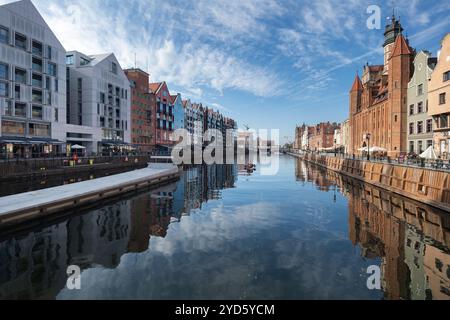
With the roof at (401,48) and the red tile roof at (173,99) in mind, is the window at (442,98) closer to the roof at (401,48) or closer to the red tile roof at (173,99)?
the roof at (401,48)

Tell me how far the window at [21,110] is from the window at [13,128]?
1590mm

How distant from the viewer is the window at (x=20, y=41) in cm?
5199

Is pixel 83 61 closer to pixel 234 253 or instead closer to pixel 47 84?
pixel 47 84

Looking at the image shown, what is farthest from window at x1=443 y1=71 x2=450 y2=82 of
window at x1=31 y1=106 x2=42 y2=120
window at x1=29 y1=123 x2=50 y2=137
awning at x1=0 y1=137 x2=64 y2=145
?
window at x1=29 y1=123 x2=50 y2=137

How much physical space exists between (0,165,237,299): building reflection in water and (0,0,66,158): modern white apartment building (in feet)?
108

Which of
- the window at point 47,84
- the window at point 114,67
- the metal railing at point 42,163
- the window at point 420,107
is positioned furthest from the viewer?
the window at point 114,67

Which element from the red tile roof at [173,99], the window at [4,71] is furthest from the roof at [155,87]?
the window at [4,71]

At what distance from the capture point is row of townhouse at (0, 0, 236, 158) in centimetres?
5019

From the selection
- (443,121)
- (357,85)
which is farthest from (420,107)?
(357,85)

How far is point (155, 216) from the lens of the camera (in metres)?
22.4

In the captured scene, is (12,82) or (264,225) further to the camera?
(12,82)

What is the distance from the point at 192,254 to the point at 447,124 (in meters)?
37.4
